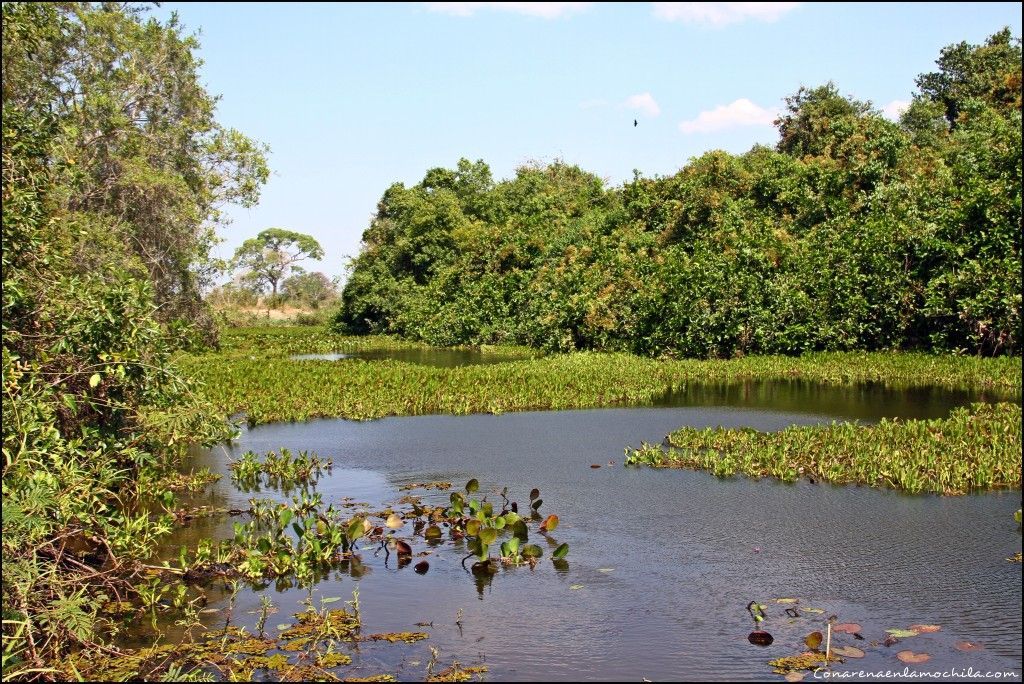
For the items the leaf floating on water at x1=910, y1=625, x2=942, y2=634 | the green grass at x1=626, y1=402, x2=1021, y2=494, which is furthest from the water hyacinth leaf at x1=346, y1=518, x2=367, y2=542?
the leaf floating on water at x1=910, y1=625, x2=942, y2=634

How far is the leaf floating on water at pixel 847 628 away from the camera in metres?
7.27

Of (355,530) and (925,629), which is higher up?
(355,530)

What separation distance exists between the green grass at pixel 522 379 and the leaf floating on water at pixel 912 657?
451 inches

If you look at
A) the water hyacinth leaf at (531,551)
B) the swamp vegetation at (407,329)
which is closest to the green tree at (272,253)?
the swamp vegetation at (407,329)

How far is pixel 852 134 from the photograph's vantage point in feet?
108

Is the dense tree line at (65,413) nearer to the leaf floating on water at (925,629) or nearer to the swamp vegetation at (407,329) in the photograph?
the swamp vegetation at (407,329)

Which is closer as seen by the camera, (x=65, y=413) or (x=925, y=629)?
(x=925, y=629)

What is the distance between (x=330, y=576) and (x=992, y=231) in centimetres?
1832

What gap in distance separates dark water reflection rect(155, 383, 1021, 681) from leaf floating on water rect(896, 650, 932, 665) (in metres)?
0.05

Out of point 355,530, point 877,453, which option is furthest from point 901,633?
point 877,453

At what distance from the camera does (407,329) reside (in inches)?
1548

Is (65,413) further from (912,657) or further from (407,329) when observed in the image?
(407,329)

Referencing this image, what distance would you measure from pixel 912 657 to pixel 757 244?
20.0m

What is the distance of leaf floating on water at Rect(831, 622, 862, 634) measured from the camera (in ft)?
23.9
